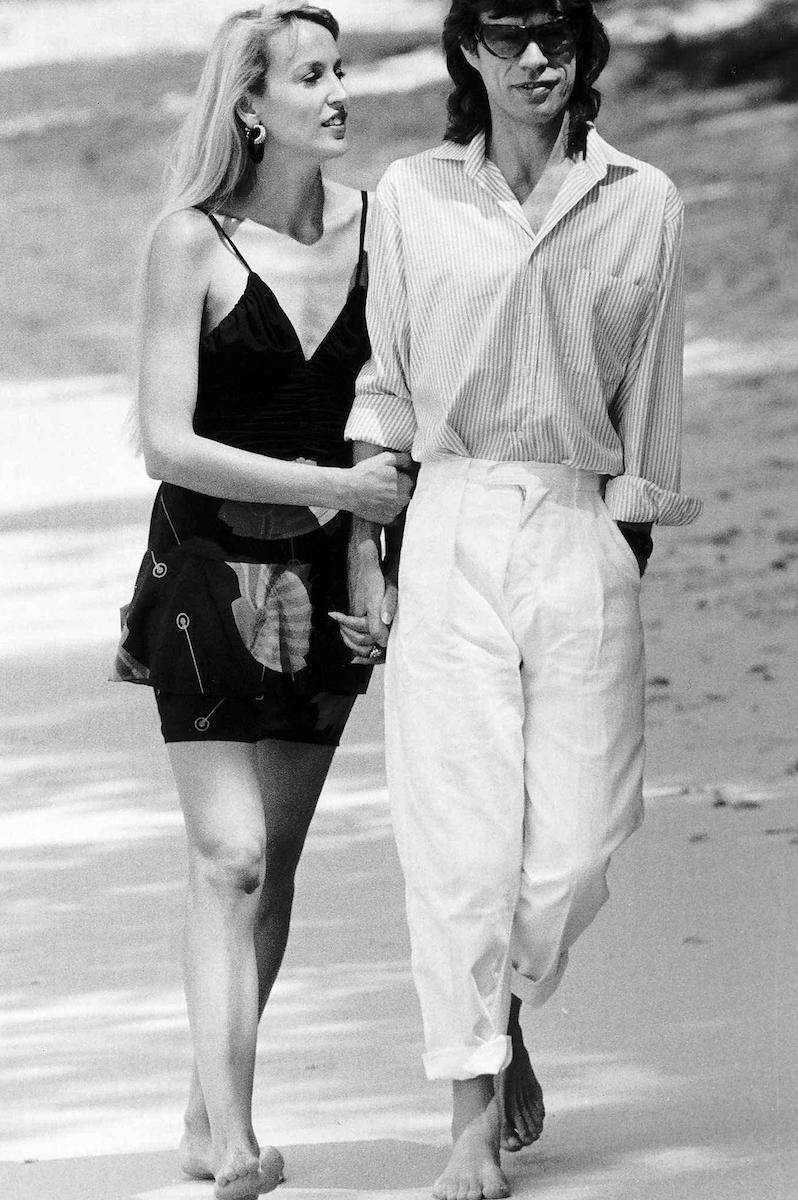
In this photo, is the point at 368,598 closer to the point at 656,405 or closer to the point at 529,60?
the point at 656,405

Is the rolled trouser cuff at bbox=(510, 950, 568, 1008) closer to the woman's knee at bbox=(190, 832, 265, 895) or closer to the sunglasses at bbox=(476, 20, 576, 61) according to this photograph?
the woman's knee at bbox=(190, 832, 265, 895)

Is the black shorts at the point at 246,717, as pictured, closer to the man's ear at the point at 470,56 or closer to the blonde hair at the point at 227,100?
the blonde hair at the point at 227,100

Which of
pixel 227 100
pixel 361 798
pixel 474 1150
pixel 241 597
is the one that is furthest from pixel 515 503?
pixel 361 798

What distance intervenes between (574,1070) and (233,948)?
2.70 ft

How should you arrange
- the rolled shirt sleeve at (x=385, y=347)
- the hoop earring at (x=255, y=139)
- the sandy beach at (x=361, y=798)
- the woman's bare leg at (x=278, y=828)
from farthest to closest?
the sandy beach at (x=361, y=798), the woman's bare leg at (x=278, y=828), the hoop earring at (x=255, y=139), the rolled shirt sleeve at (x=385, y=347)

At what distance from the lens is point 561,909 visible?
3.35 metres

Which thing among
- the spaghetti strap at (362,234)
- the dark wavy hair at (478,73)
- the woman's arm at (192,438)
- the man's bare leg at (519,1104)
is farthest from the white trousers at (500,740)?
the dark wavy hair at (478,73)

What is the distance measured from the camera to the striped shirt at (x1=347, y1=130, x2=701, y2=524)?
332 centimetres

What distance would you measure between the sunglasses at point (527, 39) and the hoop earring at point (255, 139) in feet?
1.15

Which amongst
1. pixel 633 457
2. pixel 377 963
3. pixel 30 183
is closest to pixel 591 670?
pixel 633 457

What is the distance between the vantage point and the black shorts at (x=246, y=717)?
11.4ft

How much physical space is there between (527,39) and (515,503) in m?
0.57

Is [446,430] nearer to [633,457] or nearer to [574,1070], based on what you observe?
[633,457]

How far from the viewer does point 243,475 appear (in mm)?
3408
